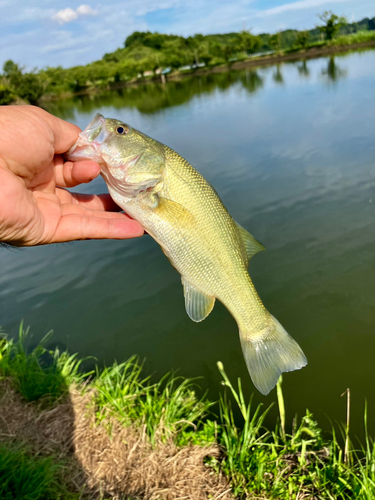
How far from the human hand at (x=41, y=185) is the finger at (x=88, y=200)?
0.08ft

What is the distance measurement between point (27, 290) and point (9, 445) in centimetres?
584

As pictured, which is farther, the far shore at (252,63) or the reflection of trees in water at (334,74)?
the far shore at (252,63)

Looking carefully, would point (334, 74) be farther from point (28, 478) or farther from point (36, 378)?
point (28, 478)

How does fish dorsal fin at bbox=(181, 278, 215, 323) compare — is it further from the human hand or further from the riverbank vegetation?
the riverbank vegetation

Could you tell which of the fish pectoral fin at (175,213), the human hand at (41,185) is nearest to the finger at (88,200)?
the human hand at (41,185)

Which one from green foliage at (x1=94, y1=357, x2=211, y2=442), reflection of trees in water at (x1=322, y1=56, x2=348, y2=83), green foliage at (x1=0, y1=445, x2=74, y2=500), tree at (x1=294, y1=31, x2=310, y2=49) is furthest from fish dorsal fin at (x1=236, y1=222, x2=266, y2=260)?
tree at (x1=294, y1=31, x2=310, y2=49)

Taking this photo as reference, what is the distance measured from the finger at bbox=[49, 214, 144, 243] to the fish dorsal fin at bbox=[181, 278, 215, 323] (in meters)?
0.63

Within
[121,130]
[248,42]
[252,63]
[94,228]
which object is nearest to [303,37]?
[252,63]

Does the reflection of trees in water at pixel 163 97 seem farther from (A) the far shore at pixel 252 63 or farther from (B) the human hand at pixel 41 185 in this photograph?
(B) the human hand at pixel 41 185

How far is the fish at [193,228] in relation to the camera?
8.19ft

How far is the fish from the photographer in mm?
2496

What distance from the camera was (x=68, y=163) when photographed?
316 cm

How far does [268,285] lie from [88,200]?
16.2 feet

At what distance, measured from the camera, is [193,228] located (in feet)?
8.18
